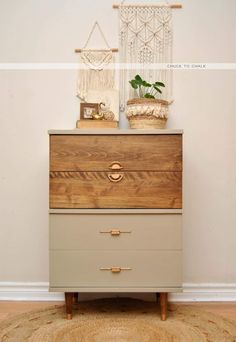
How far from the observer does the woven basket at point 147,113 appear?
1.95m

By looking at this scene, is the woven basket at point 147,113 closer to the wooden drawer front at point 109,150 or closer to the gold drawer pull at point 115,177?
the wooden drawer front at point 109,150

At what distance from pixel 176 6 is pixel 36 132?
113 cm

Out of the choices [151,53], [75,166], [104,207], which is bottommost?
[104,207]

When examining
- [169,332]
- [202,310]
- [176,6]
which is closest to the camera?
[169,332]

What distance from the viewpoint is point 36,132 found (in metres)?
2.26

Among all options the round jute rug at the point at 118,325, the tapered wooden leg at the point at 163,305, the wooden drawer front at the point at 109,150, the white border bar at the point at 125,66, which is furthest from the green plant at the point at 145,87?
the round jute rug at the point at 118,325

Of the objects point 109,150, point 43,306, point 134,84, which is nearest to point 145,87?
point 134,84

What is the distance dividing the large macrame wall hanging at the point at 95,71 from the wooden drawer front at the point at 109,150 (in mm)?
511

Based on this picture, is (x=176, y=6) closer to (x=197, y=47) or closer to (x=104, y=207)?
(x=197, y=47)

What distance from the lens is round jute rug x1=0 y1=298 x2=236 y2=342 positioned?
5.60 ft

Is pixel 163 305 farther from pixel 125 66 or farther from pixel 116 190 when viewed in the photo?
pixel 125 66

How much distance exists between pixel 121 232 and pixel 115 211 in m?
0.11

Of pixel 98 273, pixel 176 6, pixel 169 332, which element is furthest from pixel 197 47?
pixel 169 332

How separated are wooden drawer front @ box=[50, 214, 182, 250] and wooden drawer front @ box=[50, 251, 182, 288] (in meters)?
0.03
